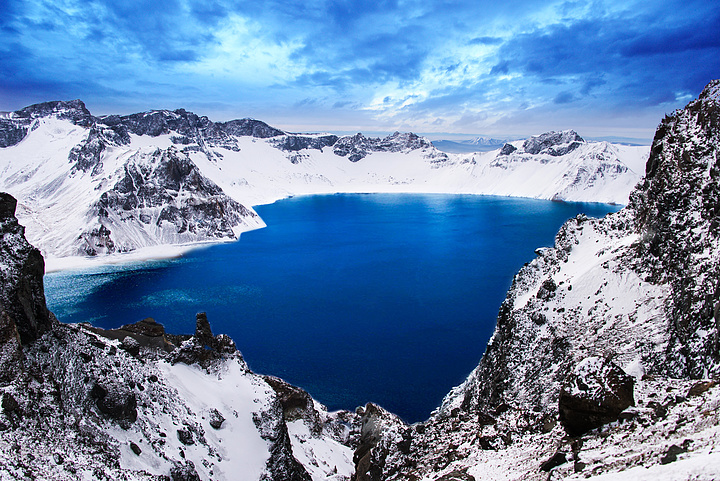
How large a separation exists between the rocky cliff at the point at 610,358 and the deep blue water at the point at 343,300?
9.48 m

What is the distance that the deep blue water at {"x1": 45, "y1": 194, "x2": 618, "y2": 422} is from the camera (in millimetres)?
44812

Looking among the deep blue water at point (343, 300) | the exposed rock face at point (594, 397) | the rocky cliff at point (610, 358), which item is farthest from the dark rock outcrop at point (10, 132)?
the exposed rock face at point (594, 397)

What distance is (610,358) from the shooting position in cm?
1535

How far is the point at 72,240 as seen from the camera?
4082 inches

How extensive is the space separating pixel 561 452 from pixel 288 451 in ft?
63.0

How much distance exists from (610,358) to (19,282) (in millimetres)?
25028

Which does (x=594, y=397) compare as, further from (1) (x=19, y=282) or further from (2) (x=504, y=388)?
(1) (x=19, y=282)

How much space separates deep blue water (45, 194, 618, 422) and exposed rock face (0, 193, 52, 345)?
86.8 feet

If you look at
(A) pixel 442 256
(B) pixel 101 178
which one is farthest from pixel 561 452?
(B) pixel 101 178

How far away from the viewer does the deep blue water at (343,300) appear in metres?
44.8

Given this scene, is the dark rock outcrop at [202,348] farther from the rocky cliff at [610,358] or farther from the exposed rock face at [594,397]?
the exposed rock face at [594,397]

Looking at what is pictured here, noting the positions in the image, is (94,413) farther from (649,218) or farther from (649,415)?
(649,218)

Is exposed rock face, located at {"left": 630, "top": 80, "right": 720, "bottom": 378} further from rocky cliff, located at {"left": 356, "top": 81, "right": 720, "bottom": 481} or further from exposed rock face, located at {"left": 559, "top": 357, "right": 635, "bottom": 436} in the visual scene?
exposed rock face, located at {"left": 559, "top": 357, "right": 635, "bottom": 436}

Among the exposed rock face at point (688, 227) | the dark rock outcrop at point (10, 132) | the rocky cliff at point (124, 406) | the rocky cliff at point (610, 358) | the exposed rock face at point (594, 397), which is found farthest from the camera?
the dark rock outcrop at point (10, 132)
